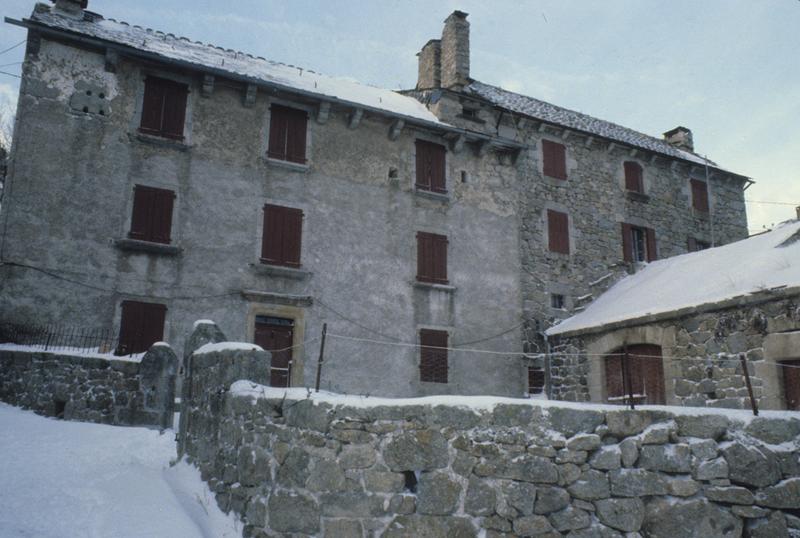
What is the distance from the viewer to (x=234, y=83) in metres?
14.2

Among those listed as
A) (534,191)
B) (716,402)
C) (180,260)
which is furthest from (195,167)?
(716,402)

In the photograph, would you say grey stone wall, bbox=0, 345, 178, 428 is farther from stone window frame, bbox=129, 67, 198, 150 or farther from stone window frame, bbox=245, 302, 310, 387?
stone window frame, bbox=129, 67, 198, 150

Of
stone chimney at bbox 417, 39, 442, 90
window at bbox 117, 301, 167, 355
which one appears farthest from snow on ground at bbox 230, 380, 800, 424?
stone chimney at bbox 417, 39, 442, 90

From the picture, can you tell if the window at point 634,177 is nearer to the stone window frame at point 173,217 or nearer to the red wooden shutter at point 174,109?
the red wooden shutter at point 174,109

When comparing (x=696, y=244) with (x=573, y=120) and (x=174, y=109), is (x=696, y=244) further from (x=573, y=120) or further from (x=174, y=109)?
(x=174, y=109)

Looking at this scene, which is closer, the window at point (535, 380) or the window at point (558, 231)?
the window at point (535, 380)

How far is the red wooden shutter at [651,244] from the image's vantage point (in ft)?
61.4

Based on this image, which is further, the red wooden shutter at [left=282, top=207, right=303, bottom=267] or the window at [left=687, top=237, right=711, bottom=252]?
the window at [left=687, top=237, right=711, bottom=252]

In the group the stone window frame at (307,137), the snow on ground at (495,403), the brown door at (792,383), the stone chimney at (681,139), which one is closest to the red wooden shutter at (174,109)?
the stone window frame at (307,137)

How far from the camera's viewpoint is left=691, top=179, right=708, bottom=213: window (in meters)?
20.2

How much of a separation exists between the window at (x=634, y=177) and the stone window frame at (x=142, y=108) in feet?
40.0

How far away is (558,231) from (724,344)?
6721mm

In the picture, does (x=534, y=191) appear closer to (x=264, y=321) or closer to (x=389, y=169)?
→ (x=389, y=169)

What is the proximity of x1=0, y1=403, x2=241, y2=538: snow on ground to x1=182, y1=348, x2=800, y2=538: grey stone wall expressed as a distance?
4.24ft
